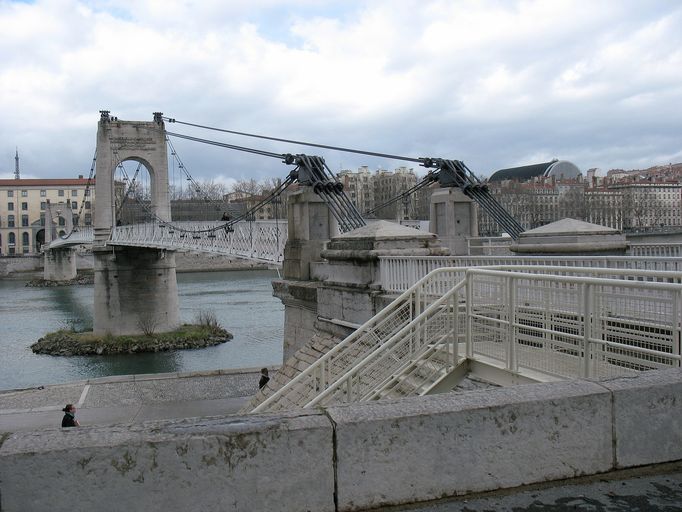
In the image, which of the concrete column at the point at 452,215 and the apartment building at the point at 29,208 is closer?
the concrete column at the point at 452,215

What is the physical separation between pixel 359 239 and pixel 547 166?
4336 inches

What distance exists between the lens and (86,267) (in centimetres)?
8619

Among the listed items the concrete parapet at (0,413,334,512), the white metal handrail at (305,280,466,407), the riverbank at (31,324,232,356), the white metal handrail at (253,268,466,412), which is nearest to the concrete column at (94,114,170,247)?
the riverbank at (31,324,232,356)

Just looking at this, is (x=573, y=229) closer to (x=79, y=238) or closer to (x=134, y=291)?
(x=134, y=291)

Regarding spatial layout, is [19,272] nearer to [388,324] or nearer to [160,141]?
[160,141]

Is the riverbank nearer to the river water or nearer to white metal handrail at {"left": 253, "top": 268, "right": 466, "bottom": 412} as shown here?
the river water

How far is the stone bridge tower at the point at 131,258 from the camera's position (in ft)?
111

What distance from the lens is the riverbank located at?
96.8 feet

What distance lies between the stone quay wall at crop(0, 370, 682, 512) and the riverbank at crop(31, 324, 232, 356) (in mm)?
27967

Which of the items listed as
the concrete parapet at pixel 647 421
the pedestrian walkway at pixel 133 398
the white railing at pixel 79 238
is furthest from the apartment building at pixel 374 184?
the concrete parapet at pixel 647 421

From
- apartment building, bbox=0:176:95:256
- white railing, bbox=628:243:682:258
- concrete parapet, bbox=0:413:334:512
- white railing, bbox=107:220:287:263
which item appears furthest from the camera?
apartment building, bbox=0:176:95:256

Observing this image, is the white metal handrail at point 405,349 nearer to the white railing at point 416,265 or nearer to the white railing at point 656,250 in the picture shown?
the white railing at point 416,265

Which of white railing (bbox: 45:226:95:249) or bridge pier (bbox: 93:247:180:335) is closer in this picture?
bridge pier (bbox: 93:247:180:335)

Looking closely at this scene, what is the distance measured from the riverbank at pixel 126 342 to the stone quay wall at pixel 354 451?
28.0 metres
